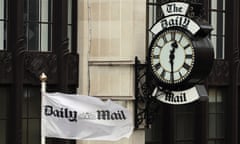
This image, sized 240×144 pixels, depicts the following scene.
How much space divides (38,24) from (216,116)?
15.1ft

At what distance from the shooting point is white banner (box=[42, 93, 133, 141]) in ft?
33.4

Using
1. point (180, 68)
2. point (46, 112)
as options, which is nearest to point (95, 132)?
point (46, 112)

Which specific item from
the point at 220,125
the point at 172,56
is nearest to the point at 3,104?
the point at 172,56

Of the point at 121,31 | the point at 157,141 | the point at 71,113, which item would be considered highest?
the point at 121,31

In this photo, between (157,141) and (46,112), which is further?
(157,141)

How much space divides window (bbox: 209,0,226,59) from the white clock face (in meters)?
2.95

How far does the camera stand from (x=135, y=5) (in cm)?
1342

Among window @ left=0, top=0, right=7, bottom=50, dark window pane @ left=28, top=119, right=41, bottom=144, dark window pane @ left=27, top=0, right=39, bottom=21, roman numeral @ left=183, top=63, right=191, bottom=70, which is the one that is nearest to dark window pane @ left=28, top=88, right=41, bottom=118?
dark window pane @ left=28, top=119, right=41, bottom=144

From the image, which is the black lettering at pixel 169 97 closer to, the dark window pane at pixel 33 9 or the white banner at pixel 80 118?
the white banner at pixel 80 118

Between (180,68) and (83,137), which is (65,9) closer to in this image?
(180,68)

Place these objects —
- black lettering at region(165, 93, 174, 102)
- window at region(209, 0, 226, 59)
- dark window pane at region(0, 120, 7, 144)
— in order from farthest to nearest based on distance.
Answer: window at region(209, 0, 226, 59) < dark window pane at region(0, 120, 7, 144) < black lettering at region(165, 93, 174, 102)

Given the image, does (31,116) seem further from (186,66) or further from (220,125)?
(220,125)

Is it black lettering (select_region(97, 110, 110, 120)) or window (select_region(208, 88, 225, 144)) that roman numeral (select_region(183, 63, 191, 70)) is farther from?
window (select_region(208, 88, 225, 144))

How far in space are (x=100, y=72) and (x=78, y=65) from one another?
1.64 feet
